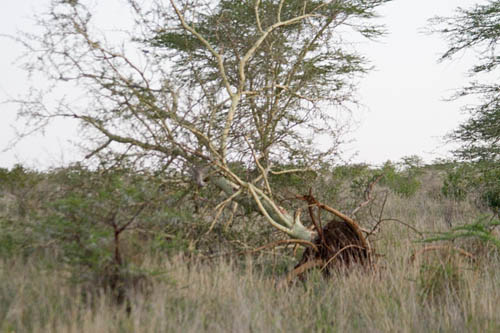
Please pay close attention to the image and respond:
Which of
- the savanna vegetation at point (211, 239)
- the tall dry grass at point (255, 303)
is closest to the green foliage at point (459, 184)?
the savanna vegetation at point (211, 239)

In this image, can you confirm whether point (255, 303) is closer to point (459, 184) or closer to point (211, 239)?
point (211, 239)

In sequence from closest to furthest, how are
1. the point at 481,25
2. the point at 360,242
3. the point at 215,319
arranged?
the point at 215,319 → the point at 360,242 → the point at 481,25

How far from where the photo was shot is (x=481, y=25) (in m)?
11.1

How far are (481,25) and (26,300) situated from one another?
36.2ft

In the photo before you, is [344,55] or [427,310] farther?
[344,55]

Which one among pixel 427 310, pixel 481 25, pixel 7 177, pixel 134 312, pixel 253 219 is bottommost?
pixel 427 310

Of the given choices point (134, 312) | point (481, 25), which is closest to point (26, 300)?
point (134, 312)

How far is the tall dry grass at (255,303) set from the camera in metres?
3.09

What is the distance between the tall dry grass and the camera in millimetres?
3092

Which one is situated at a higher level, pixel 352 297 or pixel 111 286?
pixel 111 286

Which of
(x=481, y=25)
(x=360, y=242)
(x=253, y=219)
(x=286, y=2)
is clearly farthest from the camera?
(x=481, y=25)

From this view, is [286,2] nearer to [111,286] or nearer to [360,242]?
[360,242]

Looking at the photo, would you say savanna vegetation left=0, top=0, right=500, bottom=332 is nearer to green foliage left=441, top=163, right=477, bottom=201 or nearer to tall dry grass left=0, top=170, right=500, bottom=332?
tall dry grass left=0, top=170, right=500, bottom=332

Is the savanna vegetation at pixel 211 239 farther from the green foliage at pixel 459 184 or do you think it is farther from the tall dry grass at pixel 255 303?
the green foliage at pixel 459 184
